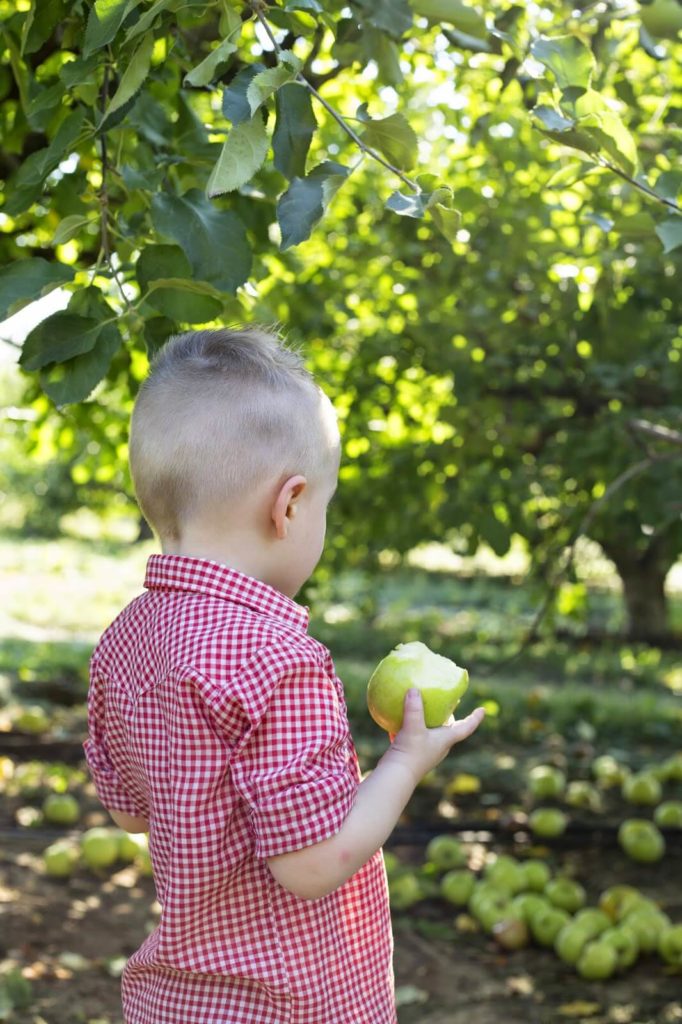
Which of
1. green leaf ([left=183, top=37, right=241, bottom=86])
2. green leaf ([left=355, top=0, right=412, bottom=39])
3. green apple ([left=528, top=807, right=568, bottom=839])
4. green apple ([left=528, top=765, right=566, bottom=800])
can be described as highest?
green leaf ([left=183, top=37, right=241, bottom=86])

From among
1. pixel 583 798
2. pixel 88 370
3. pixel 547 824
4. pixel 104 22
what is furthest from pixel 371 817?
pixel 583 798

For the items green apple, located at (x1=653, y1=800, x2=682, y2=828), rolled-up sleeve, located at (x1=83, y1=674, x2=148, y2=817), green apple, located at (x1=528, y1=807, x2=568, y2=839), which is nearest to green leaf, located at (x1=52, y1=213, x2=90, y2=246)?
rolled-up sleeve, located at (x1=83, y1=674, x2=148, y2=817)

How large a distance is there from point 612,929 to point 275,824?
228 centimetres

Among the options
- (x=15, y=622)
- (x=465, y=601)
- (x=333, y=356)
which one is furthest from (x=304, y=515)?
(x=465, y=601)

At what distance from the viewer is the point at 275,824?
1.19m

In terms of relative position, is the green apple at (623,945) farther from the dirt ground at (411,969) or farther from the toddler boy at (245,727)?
the toddler boy at (245,727)

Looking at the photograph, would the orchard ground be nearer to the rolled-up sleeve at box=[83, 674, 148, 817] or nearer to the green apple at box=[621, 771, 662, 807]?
the green apple at box=[621, 771, 662, 807]

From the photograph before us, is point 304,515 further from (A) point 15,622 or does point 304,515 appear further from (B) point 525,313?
(A) point 15,622

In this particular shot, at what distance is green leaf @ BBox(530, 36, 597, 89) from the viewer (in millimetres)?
1430

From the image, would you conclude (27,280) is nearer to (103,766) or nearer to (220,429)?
(220,429)

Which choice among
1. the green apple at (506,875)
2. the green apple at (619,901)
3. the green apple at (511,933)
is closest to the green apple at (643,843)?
the green apple at (619,901)

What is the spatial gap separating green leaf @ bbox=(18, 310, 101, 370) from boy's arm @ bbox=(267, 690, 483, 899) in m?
0.60

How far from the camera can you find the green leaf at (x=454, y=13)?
4.99 ft

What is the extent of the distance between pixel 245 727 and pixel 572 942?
2246 millimetres
